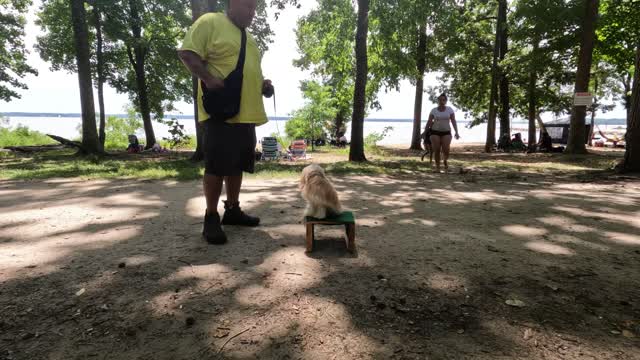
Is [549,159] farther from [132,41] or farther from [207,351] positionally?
[132,41]

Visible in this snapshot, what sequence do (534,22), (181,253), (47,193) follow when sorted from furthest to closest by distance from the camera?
(534,22)
(47,193)
(181,253)

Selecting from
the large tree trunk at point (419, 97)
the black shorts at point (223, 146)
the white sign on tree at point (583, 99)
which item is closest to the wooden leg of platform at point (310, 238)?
the black shorts at point (223, 146)

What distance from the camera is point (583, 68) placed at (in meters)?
13.5

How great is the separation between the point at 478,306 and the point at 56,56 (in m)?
27.6

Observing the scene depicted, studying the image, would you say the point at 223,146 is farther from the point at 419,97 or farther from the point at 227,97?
the point at 419,97

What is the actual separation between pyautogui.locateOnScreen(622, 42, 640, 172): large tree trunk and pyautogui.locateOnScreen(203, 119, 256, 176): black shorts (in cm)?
836

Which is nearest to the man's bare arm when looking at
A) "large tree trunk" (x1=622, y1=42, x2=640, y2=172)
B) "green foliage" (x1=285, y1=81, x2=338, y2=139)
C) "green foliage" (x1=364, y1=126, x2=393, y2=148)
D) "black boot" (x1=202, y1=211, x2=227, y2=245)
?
"black boot" (x1=202, y1=211, x2=227, y2=245)

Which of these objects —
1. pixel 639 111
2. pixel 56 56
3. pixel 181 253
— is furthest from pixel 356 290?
pixel 56 56

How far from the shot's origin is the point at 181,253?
10.0 feet

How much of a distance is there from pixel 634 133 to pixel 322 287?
27.9ft

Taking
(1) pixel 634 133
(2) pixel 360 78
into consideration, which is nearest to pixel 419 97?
(2) pixel 360 78

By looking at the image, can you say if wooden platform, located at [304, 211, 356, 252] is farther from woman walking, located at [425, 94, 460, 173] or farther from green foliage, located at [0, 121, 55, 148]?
green foliage, located at [0, 121, 55, 148]

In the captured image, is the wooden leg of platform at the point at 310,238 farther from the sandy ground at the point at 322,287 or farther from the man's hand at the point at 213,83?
the man's hand at the point at 213,83

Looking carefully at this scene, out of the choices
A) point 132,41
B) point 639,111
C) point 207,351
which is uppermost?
point 132,41
